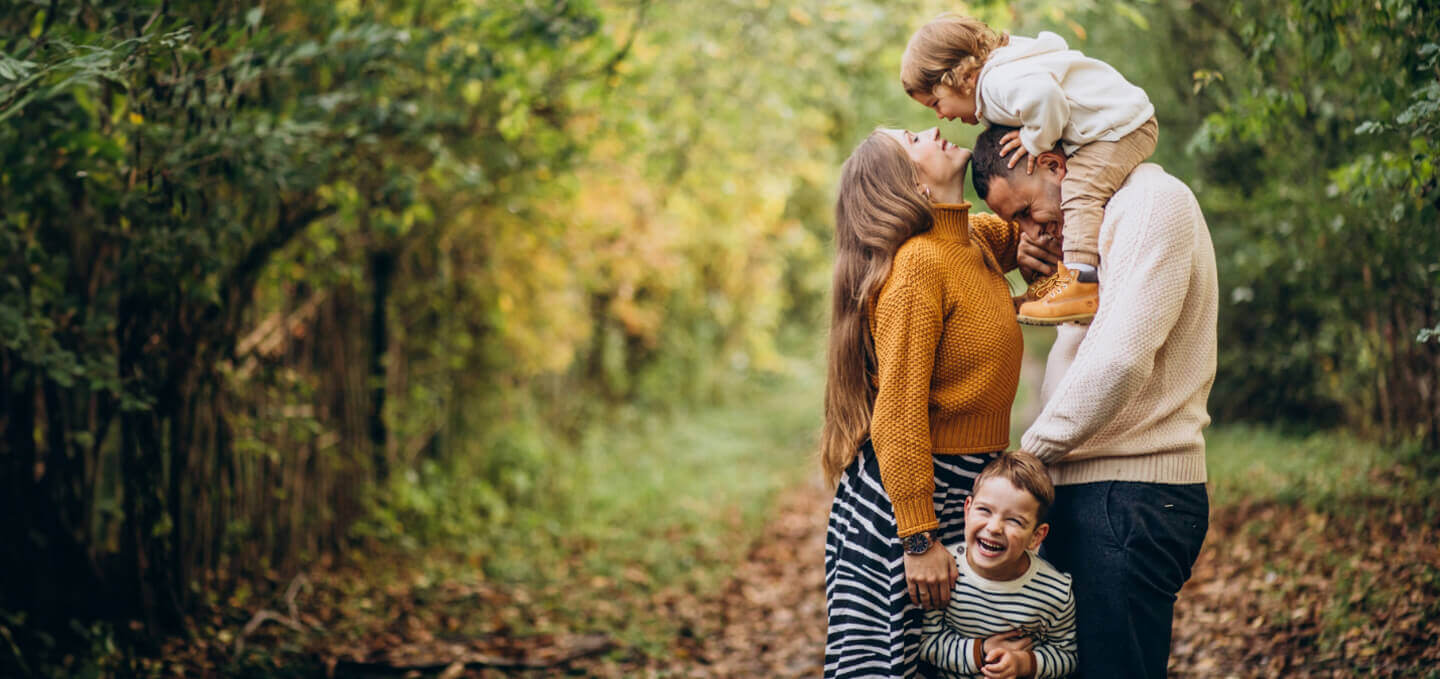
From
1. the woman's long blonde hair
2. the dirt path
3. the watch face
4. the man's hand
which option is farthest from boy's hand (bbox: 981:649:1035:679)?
the dirt path

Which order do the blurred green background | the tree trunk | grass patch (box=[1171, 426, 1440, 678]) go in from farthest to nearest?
the tree trunk, grass patch (box=[1171, 426, 1440, 678]), the blurred green background

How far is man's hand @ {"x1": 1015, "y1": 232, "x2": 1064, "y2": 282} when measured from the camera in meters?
2.51

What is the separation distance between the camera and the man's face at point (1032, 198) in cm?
241

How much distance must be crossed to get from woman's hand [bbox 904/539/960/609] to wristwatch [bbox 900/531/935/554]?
1 cm

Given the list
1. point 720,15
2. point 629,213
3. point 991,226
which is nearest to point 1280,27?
point 991,226

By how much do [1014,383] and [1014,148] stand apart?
55 centimetres

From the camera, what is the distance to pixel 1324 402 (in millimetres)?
6785

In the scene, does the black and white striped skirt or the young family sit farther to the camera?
the black and white striped skirt

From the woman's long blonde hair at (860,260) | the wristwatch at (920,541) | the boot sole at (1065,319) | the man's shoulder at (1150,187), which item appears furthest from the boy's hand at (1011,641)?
the man's shoulder at (1150,187)

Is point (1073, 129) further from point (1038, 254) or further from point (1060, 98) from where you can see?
point (1038, 254)

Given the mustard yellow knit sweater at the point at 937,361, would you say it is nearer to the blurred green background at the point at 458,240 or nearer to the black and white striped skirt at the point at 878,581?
the black and white striped skirt at the point at 878,581

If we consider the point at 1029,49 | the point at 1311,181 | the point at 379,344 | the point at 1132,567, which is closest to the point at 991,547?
the point at 1132,567

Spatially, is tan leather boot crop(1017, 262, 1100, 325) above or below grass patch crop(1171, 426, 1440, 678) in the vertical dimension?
above

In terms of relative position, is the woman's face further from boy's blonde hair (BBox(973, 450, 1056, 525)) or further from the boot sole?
boy's blonde hair (BBox(973, 450, 1056, 525))
